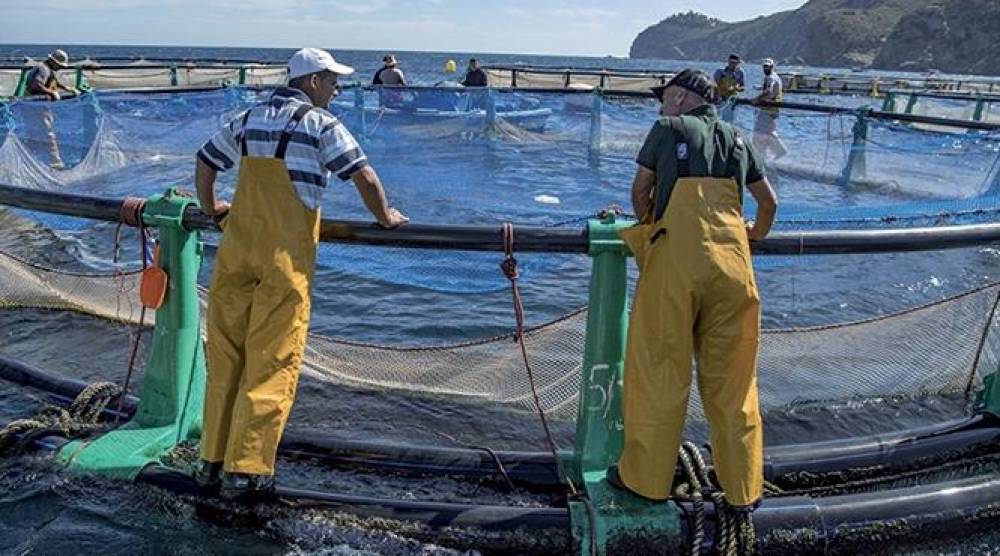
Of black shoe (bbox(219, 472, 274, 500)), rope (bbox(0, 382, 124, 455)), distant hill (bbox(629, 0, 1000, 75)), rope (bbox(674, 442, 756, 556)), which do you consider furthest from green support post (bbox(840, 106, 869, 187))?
distant hill (bbox(629, 0, 1000, 75))

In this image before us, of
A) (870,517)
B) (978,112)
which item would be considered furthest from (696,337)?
(978,112)

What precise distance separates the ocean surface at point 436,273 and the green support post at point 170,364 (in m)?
0.22

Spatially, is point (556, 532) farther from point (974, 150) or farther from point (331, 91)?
point (974, 150)

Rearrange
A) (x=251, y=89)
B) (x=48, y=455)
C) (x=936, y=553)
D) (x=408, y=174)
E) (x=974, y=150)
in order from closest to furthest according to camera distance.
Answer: (x=936, y=553)
(x=48, y=455)
(x=974, y=150)
(x=408, y=174)
(x=251, y=89)

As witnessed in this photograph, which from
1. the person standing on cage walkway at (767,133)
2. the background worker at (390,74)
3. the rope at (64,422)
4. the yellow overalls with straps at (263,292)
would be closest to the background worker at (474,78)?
the background worker at (390,74)

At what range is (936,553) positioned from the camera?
3738 millimetres

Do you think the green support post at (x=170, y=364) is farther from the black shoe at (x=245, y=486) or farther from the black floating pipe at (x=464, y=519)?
the black shoe at (x=245, y=486)

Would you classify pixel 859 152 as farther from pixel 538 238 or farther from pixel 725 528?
pixel 725 528

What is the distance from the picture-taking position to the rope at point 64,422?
4.10 metres

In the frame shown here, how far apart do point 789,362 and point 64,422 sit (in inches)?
167

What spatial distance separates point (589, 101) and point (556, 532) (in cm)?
1658

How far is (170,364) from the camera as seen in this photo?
4074mm

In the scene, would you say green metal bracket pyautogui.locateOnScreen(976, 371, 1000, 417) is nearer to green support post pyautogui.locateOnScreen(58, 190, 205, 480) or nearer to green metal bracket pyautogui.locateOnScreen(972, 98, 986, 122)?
green support post pyautogui.locateOnScreen(58, 190, 205, 480)

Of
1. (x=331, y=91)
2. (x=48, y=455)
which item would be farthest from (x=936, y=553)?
(x=48, y=455)
